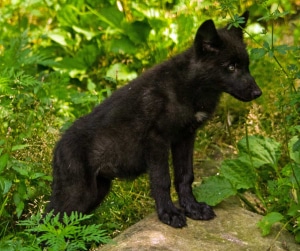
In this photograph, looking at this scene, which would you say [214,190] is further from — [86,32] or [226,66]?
[86,32]

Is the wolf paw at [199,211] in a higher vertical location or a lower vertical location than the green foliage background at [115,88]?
lower

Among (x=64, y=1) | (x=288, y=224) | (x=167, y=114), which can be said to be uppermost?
(x=64, y=1)

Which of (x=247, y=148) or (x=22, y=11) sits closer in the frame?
(x=247, y=148)

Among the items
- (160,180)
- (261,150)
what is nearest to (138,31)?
(261,150)

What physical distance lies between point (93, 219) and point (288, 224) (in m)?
1.42

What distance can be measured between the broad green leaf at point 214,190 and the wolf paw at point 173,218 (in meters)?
0.33

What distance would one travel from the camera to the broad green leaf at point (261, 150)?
5262 millimetres

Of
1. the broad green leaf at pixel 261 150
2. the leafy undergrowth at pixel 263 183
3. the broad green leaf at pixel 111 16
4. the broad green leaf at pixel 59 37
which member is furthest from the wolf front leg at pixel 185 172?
the broad green leaf at pixel 59 37

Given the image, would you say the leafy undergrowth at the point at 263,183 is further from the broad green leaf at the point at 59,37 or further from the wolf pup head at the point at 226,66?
the broad green leaf at the point at 59,37

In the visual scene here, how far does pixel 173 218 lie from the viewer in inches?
175

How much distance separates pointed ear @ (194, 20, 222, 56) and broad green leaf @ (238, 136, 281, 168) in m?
0.99

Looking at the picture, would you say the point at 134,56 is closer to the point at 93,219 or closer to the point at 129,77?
the point at 129,77

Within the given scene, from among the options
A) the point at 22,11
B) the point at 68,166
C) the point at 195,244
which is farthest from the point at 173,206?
the point at 22,11

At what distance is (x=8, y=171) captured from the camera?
4898mm
